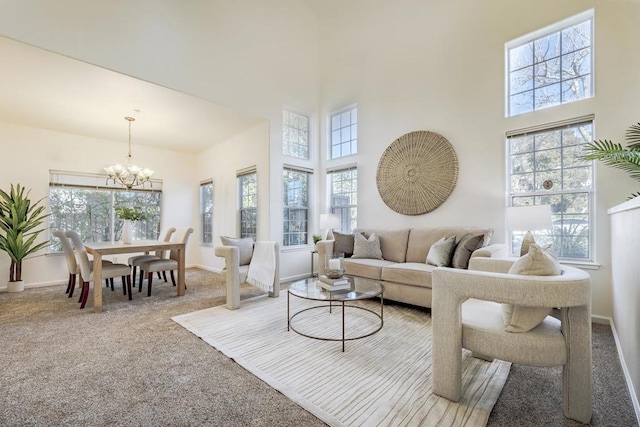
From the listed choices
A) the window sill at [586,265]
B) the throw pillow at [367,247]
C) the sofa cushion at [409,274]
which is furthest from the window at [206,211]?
the window sill at [586,265]

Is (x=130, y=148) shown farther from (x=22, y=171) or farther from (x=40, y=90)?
(x=40, y=90)

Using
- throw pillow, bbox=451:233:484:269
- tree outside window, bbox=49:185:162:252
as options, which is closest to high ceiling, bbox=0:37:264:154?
tree outside window, bbox=49:185:162:252

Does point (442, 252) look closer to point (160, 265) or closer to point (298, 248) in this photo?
point (298, 248)

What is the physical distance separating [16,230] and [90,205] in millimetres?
1117

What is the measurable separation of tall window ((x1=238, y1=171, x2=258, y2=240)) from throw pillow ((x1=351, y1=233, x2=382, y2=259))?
191 centimetres

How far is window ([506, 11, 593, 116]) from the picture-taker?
3020mm

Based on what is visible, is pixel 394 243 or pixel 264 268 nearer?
pixel 264 268

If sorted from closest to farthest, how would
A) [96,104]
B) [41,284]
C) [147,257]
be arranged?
[96,104], [147,257], [41,284]

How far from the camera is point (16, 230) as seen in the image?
4.05 meters

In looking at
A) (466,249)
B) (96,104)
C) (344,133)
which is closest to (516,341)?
(466,249)

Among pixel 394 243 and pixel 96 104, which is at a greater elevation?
pixel 96 104

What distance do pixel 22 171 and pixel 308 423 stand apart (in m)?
5.81

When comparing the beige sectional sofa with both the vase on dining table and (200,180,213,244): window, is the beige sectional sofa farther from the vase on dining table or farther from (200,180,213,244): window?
(200,180,213,244): window

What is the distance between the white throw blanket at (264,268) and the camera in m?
3.60
